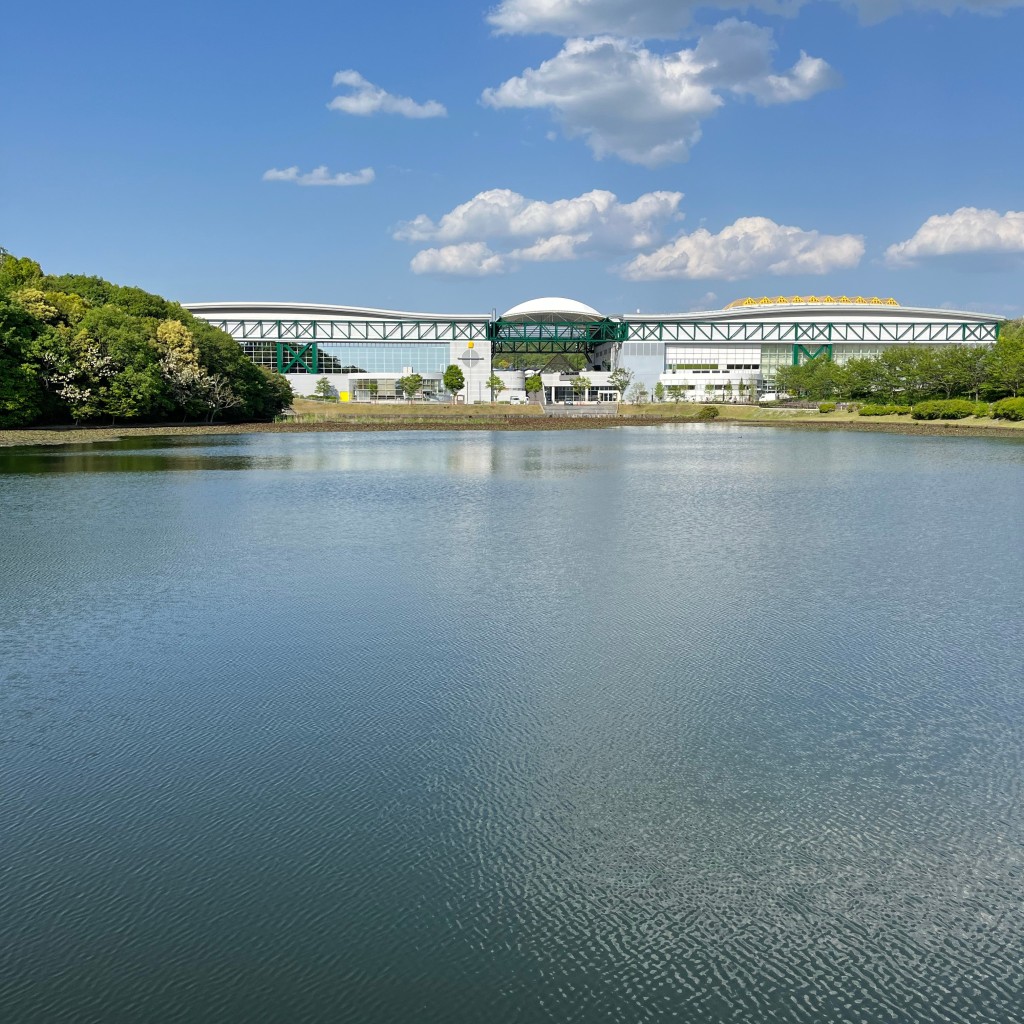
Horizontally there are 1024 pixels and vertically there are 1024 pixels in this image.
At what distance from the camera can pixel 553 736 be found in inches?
249

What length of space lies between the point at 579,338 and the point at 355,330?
70.0 ft

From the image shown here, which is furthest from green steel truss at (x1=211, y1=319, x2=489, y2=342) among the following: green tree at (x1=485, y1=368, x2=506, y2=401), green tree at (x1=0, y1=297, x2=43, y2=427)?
green tree at (x1=0, y1=297, x2=43, y2=427)

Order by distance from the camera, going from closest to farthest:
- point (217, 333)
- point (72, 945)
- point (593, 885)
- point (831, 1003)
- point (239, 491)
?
point (831, 1003) → point (72, 945) → point (593, 885) → point (239, 491) → point (217, 333)

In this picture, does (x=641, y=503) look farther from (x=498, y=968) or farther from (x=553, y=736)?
(x=498, y=968)

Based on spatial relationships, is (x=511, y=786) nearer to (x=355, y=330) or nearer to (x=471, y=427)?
(x=471, y=427)

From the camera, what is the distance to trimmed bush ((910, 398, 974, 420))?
5384 centimetres

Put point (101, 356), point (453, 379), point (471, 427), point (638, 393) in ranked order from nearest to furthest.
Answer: point (101, 356), point (471, 427), point (453, 379), point (638, 393)

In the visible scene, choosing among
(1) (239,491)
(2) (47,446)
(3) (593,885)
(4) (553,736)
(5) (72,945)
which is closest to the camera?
(5) (72,945)

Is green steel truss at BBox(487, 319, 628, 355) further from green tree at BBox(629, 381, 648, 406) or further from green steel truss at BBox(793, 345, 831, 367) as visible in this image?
green steel truss at BBox(793, 345, 831, 367)

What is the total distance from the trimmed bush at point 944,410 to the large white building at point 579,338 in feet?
96.3

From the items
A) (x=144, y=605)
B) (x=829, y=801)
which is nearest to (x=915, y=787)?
(x=829, y=801)

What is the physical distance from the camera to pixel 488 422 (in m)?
64.7

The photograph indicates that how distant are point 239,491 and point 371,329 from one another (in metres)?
67.8

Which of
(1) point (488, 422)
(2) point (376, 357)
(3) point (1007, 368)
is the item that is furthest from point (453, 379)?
(3) point (1007, 368)
